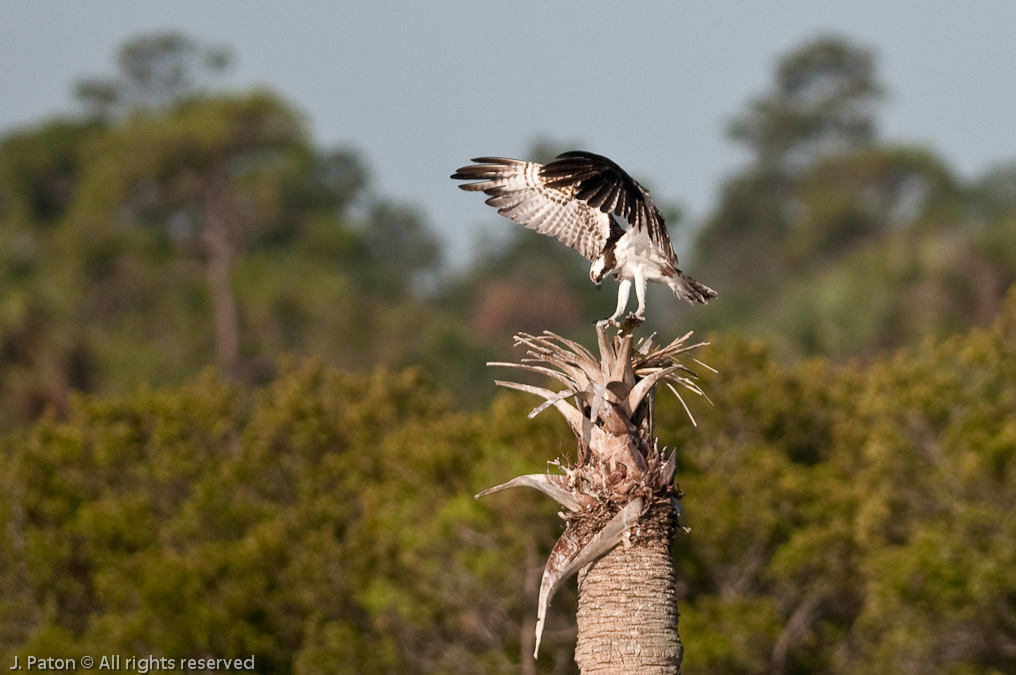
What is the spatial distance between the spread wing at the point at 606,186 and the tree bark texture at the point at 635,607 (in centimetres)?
163

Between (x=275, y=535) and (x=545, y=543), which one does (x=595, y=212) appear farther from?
(x=275, y=535)

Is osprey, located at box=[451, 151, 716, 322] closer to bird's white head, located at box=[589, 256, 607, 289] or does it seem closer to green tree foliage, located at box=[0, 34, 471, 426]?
bird's white head, located at box=[589, 256, 607, 289]

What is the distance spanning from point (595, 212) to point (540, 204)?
34 cm

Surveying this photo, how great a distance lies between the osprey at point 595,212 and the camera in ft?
31.2

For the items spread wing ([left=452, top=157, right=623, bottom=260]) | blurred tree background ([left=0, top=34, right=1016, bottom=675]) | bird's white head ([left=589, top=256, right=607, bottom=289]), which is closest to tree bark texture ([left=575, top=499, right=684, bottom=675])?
bird's white head ([left=589, top=256, right=607, bottom=289])

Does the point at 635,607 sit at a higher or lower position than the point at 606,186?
lower

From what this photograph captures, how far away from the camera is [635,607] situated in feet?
29.9

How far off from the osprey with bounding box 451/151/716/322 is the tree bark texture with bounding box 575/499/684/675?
1.23 m

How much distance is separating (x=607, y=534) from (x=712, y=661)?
11739 mm

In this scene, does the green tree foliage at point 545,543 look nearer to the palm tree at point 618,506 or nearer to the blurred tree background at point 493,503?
the blurred tree background at point 493,503

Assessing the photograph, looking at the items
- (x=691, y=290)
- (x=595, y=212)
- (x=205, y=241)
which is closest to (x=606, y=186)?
(x=595, y=212)

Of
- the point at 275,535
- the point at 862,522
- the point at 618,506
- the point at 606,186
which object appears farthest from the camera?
the point at 275,535

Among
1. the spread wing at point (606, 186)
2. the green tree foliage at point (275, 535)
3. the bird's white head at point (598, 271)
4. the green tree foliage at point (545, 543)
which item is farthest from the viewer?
the green tree foliage at point (275, 535)

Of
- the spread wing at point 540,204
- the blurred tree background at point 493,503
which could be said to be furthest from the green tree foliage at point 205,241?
the spread wing at point 540,204
